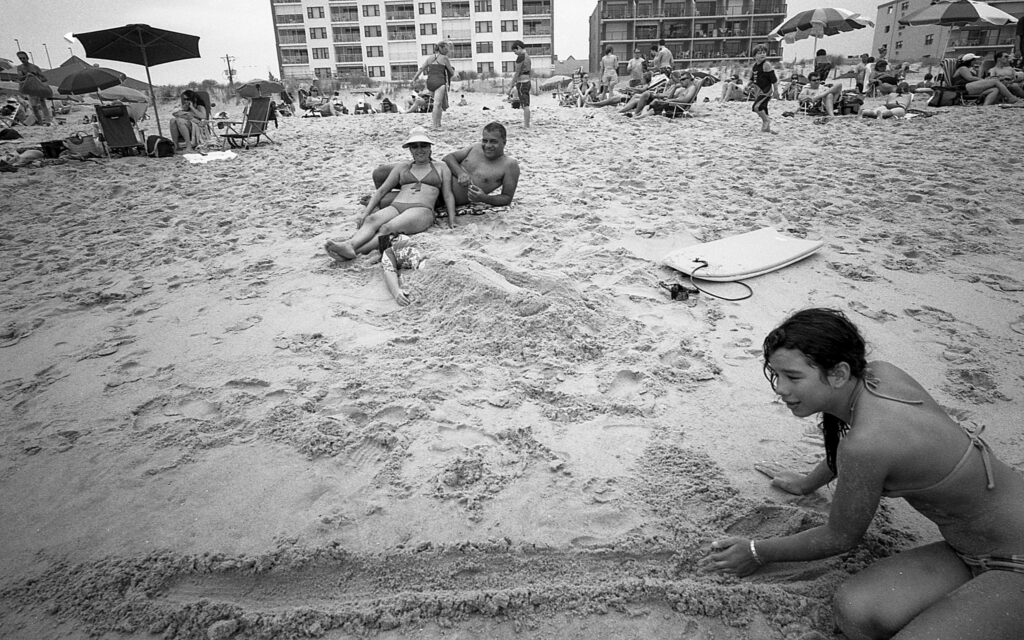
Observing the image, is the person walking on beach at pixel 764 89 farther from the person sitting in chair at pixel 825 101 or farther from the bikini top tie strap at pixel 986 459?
the bikini top tie strap at pixel 986 459

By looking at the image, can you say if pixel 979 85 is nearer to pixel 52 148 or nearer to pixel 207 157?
pixel 207 157

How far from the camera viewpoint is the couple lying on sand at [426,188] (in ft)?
15.3

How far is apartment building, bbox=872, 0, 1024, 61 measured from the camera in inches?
1459

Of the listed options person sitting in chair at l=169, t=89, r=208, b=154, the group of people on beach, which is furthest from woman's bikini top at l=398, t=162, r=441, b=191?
person sitting in chair at l=169, t=89, r=208, b=154

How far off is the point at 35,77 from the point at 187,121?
27.4ft

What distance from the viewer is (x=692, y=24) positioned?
140 feet

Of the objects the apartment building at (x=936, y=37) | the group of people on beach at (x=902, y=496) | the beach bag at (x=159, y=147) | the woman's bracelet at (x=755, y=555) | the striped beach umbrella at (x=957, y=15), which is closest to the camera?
the group of people on beach at (x=902, y=496)

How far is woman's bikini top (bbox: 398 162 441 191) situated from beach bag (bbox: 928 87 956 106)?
12586 mm

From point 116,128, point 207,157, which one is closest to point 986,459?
point 207,157

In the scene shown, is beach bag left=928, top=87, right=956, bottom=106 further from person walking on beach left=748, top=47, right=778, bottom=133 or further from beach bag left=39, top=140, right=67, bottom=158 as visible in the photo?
beach bag left=39, top=140, right=67, bottom=158

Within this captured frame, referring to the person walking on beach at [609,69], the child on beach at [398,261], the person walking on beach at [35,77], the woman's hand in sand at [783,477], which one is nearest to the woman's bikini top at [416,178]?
the child on beach at [398,261]

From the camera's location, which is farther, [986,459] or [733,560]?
[733,560]

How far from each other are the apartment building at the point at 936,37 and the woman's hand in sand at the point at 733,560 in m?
47.8

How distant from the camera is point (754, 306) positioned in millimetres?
3523
